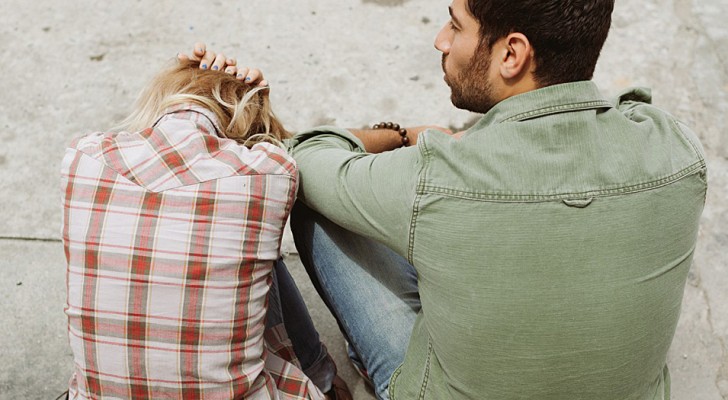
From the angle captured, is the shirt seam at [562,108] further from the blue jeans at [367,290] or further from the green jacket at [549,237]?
the blue jeans at [367,290]

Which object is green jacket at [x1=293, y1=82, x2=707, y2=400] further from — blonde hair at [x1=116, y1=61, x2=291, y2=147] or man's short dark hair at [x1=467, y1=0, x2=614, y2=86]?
blonde hair at [x1=116, y1=61, x2=291, y2=147]

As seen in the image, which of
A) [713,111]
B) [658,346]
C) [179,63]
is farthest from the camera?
[713,111]

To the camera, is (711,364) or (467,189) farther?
(711,364)

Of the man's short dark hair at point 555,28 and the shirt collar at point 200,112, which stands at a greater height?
the man's short dark hair at point 555,28

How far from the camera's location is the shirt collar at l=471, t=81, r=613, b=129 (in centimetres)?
119

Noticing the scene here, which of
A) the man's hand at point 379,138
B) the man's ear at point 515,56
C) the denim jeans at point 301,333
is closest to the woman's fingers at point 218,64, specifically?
the man's hand at point 379,138

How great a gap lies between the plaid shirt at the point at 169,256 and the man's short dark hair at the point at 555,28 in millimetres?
442

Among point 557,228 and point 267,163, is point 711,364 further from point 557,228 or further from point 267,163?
point 267,163

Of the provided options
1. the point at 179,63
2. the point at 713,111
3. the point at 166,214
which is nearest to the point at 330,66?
the point at 179,63

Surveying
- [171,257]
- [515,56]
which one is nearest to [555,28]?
[515,56]

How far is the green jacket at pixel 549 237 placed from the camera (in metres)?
1.12

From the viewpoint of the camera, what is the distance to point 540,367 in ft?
3.87

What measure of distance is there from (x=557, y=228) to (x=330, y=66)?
1.59m

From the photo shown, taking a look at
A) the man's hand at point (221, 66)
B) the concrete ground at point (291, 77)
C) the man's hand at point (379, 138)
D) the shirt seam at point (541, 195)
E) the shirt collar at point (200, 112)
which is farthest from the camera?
the concrete ground at point (291, 77)
